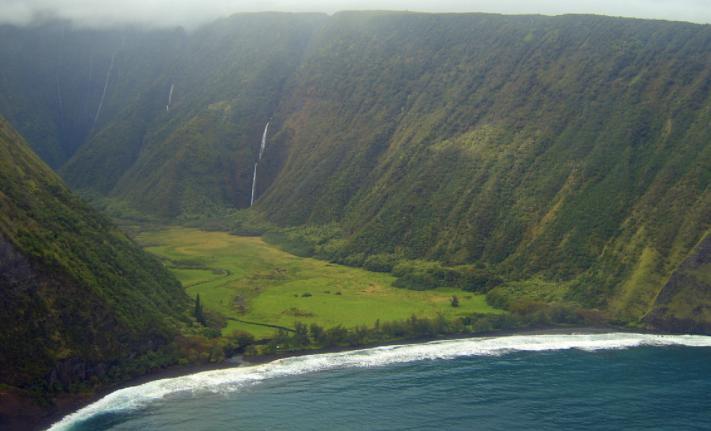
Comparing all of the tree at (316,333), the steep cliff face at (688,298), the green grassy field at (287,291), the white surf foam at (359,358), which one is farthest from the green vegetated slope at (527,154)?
the tree at (316,333)

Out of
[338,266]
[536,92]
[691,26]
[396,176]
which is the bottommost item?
[338,266]

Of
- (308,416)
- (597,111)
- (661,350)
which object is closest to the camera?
(308,416)

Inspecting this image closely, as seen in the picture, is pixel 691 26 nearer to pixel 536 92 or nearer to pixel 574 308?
pixel 536 92

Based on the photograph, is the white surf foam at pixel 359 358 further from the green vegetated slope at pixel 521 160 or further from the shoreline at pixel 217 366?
the green vegetated slope at pixel 521 160

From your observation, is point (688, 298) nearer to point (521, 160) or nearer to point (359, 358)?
point (359, 358)

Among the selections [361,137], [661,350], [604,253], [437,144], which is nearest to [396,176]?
[437,144]

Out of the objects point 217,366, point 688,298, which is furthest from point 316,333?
point 688,298

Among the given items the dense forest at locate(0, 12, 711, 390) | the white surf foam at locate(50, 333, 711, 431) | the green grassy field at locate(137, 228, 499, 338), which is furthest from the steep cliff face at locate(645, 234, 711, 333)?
the green grassy field at locate(137, 228, 499, 338)
